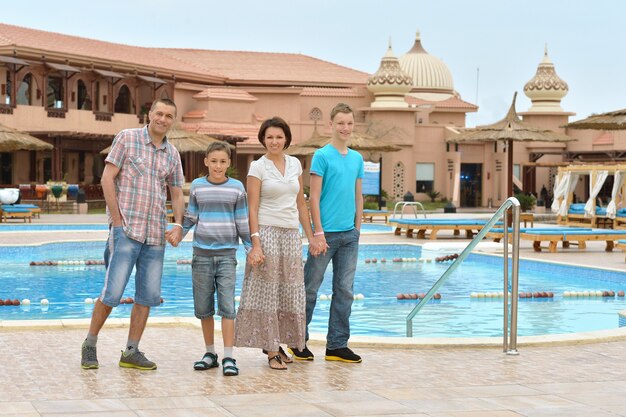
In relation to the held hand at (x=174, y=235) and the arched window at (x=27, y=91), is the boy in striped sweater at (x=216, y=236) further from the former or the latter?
the arched window at (x=27, y=91)

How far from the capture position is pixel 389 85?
150ft

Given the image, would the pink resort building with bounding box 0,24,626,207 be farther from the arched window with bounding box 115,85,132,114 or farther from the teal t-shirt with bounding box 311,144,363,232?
the teal t-shirt with bounding box 311,144,363,232

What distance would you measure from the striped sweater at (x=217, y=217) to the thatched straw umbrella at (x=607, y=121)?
66.3ft

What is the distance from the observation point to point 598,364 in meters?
7.36

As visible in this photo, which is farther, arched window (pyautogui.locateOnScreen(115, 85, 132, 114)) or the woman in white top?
arched window (pyautogui.locateOnScreen(115, 85, 132, 114))

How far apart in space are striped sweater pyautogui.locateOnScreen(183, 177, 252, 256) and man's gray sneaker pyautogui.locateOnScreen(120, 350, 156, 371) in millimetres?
706

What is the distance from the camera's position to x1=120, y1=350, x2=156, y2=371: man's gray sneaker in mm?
6902

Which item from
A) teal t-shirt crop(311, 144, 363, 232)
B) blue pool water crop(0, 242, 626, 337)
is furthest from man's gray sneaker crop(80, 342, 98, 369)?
blue pool water crop(0, 242, 626, 337)

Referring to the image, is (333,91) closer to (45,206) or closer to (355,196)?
(45,206)

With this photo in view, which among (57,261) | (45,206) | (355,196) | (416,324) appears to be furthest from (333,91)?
(355,196)

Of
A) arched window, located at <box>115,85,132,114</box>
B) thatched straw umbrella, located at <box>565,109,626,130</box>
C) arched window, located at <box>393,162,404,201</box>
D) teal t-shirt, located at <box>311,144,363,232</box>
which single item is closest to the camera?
teal t-shirt, located at <box>311,144,363,232</box>

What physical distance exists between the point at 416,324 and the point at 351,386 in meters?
4.89

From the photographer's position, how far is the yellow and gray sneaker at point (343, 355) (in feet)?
24.0

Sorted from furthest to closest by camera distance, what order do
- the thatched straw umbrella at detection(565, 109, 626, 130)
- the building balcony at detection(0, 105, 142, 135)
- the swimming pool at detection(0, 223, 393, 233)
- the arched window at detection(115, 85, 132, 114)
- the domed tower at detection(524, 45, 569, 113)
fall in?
1. the domed tower at detection(524, 45, 569, 113)
2. the arched window at detection(115, 85, 132, 114)
3. the building balcony at detection(0, 105, 142, 135)
4. the thatched straw umbrella at detection(565, 109, 626, 130)
5. the swimming pool at detection(0, 223, 393, 233)
